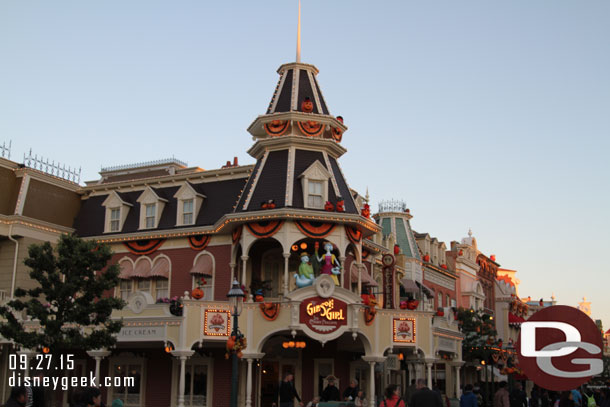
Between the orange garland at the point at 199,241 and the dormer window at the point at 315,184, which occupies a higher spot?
the dormer window at the point at 315,184

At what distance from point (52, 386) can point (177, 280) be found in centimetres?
887

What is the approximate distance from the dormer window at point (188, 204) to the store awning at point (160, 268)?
1.91 metres

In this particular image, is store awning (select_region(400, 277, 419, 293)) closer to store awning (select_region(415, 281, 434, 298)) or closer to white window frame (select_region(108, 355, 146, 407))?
store awning (select_region(415, 281, 434, 298))

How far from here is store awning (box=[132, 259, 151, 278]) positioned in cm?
3322

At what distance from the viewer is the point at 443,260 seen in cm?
5247

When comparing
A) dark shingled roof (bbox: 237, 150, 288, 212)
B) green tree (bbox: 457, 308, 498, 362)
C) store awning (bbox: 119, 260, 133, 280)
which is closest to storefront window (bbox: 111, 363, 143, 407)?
store awning (bbox: 119, 260, 133, 280)

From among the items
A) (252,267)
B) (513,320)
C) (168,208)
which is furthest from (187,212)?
(513,320)

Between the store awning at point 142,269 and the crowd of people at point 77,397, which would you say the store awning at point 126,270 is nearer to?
the store awning at point 142,269

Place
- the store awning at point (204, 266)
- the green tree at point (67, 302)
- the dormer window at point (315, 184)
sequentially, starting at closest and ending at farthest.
→ the green tree at point (67, 302), the dormer window at point (315, 184), the store awning at point (204, 266)

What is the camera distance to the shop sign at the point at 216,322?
27656 millimetres

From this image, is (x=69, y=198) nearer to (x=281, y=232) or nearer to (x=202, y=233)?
(x=202, y=233)

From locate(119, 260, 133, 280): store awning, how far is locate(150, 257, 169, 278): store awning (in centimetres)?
120

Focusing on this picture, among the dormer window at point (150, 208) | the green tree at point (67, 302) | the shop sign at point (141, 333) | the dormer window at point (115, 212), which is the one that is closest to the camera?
the green tree at point (67, 302)

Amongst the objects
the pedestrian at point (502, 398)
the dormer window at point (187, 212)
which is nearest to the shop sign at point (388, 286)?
the dormer window at point (187, 212)
